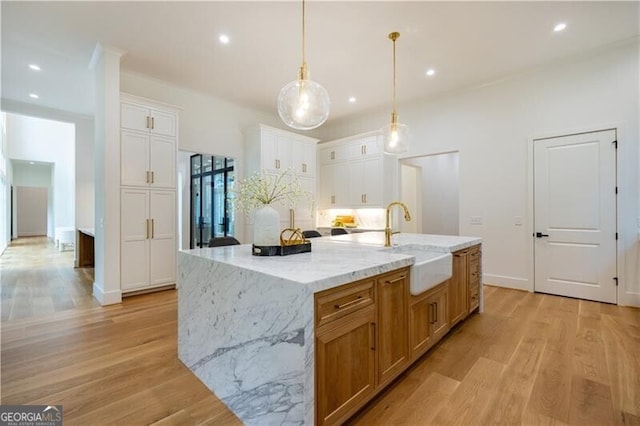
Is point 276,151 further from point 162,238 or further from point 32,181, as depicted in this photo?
point 32,181

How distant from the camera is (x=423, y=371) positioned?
2209mm

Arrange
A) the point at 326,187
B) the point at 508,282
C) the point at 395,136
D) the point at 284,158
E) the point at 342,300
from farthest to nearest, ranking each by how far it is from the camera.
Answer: the point at 326,187, the point at 284,158, the point at 508,282, the point at 395,136, the point at 342,300

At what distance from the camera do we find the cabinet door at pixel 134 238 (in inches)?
158

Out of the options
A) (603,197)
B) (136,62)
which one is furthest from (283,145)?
(603,197)

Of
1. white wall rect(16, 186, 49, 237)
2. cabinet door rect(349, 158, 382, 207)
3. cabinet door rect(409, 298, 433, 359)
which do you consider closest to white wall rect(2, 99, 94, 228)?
cabinet door rect(349, 158, 382, 207)

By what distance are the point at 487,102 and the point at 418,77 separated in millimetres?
1274

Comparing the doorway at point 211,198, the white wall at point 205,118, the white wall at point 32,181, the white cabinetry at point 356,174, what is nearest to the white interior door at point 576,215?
the white cabinetry at point 356,174

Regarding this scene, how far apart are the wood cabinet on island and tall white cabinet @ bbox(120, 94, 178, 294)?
2.36 meters

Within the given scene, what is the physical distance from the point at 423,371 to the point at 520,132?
13.4 feet

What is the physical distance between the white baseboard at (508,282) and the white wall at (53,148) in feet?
42.2

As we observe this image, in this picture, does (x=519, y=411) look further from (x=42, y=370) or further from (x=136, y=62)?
(x=136, y=62)

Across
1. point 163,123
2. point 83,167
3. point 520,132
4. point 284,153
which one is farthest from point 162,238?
point 520,132

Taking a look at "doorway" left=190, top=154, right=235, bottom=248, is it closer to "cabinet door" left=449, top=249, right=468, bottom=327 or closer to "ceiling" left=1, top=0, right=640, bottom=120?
"ceiling" left=1, top=0, right=640, bottom=120

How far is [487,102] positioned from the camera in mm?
4797
